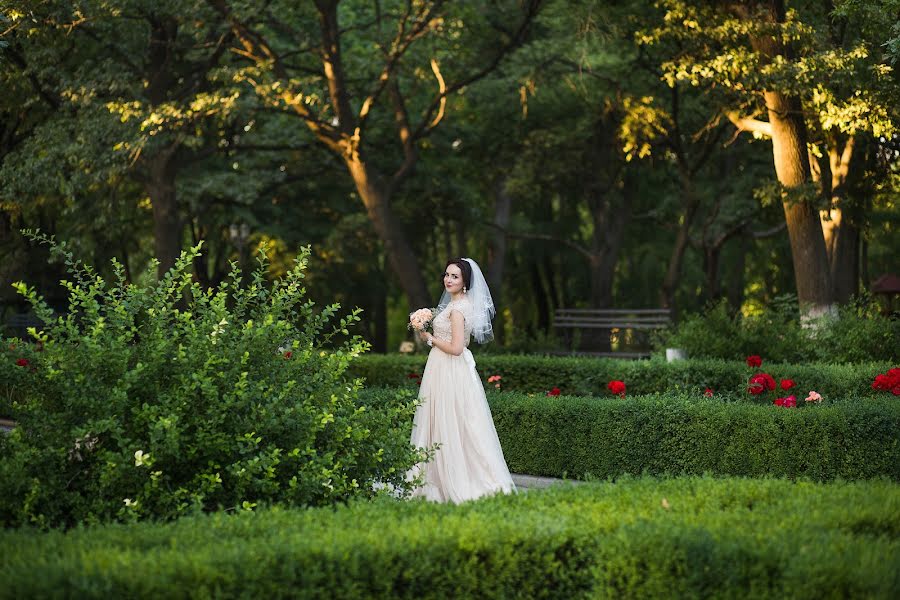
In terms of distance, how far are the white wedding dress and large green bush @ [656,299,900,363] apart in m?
7.26

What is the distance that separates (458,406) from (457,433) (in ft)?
0.80

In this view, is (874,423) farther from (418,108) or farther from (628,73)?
(418,108)

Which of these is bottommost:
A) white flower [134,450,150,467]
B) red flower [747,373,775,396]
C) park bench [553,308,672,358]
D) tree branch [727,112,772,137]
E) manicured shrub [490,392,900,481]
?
manicured shrub [490,392,900,481]

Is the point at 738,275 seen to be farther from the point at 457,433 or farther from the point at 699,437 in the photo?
the point at 457,433

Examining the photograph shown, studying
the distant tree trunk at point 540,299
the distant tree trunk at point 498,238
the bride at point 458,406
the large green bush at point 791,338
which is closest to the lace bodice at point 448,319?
the bride at point 458,406

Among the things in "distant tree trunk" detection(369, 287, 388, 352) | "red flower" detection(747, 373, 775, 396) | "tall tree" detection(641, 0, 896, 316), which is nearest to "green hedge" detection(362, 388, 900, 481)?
"red flower" detection(747, 373, 775, 396)

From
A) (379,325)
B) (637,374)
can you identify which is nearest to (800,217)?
(637,374)

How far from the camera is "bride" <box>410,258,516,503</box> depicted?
35.9 ft

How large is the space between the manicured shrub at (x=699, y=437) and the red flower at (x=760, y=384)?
1.14 metres

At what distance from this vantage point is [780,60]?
18797mm

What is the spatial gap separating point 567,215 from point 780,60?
67.8ft

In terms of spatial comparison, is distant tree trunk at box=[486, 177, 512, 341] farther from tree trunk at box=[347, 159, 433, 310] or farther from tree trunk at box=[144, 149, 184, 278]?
tree trunk at box=[144, 149, 184, 278]

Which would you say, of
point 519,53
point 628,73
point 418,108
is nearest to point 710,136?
point 628,73

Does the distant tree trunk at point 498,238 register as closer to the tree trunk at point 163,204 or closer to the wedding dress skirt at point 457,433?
the tree trunk at point 163,204
